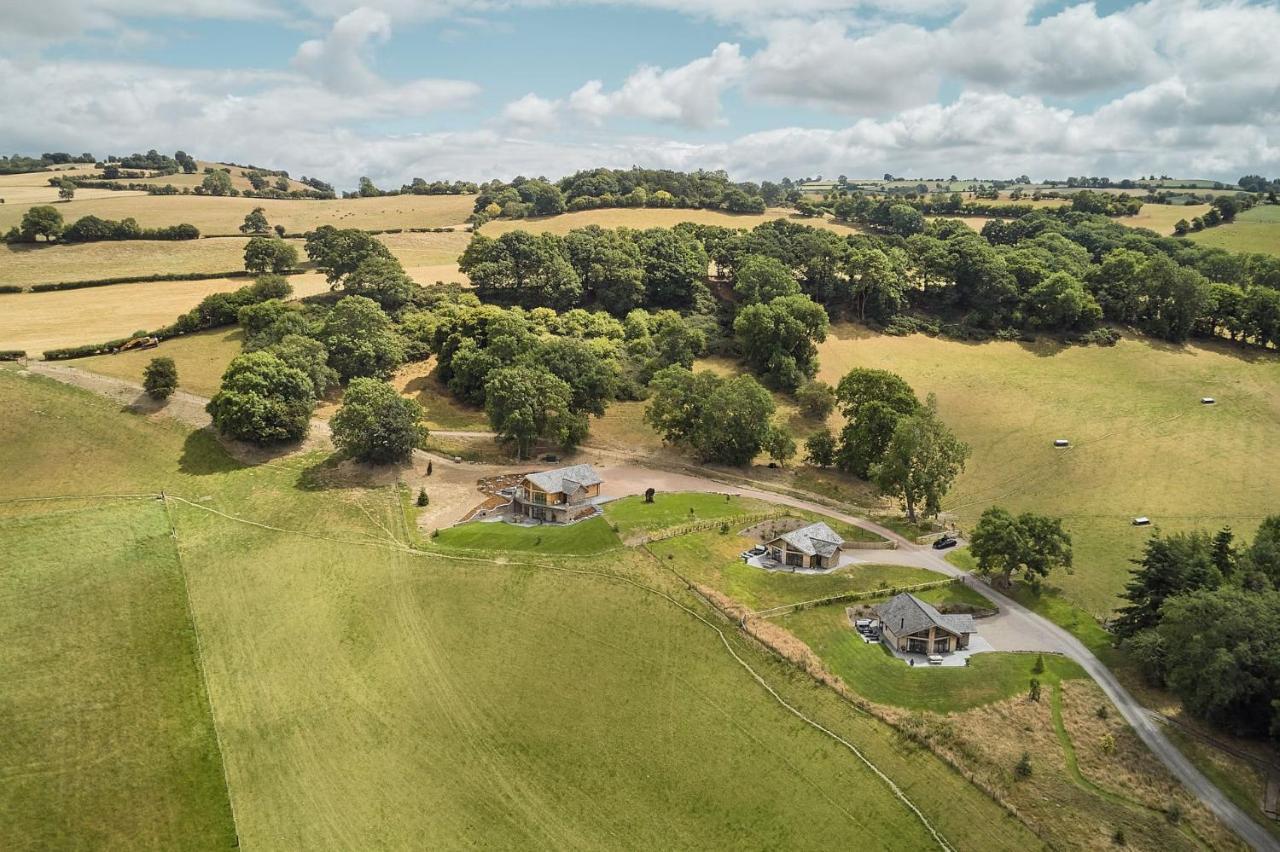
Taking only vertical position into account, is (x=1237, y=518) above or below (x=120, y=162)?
below

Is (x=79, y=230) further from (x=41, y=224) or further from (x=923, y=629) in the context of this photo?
(x=923, y=629)

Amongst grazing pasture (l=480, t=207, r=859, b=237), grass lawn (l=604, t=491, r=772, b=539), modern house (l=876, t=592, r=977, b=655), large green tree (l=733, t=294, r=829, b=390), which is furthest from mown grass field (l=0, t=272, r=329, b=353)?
modern house (l=876, t=592, r=977, b=655)

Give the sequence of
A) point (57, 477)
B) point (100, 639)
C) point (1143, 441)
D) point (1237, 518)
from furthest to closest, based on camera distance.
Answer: point (1143, 441) → point (1237, 518) → point (57, 477) → point (100, 639)

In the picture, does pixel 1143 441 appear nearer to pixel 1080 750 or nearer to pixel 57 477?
pixel 1080 750

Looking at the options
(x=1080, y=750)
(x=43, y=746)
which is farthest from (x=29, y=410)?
(x=1080, y=750)

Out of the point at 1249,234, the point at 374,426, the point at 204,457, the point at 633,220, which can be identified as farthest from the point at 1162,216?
the point at 204,457

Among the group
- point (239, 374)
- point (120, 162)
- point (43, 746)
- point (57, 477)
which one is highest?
point (120, 162)
